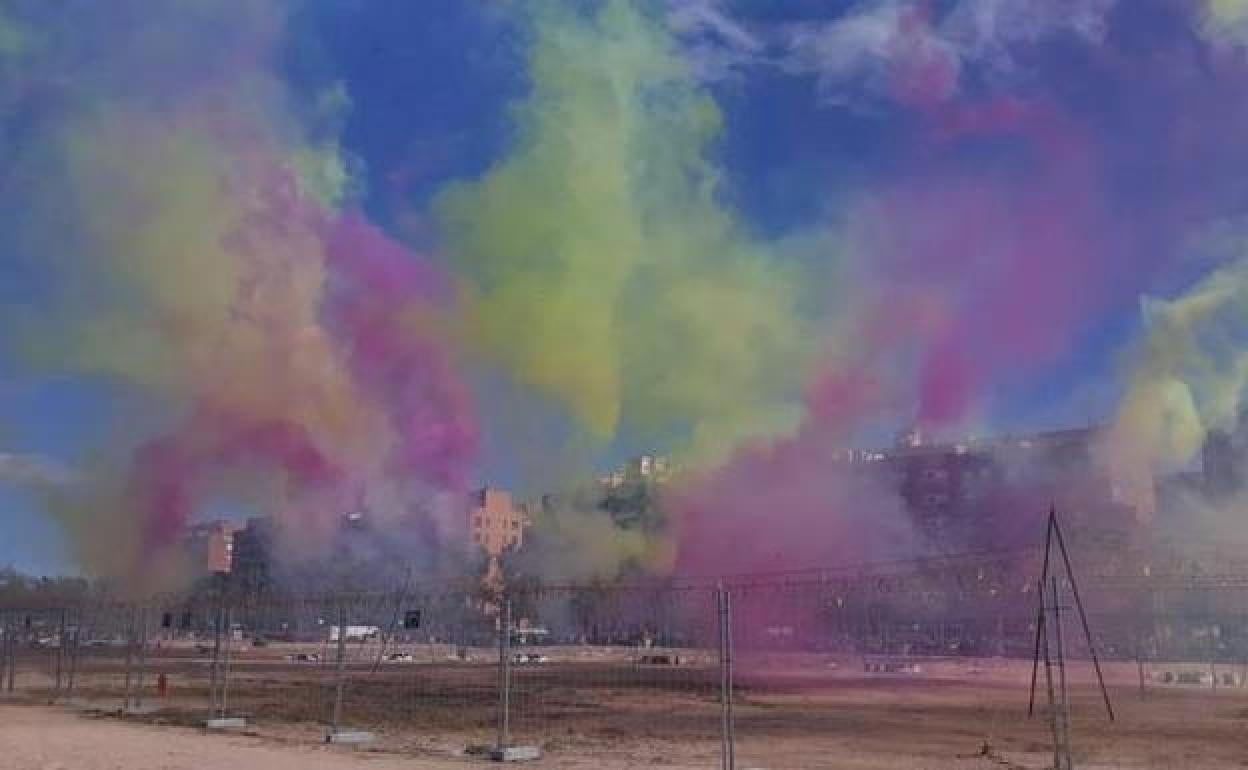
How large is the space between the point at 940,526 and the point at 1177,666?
2985cm

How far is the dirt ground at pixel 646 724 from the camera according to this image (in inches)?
1015

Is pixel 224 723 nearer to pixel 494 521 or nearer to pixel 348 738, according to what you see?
pixel 348 738

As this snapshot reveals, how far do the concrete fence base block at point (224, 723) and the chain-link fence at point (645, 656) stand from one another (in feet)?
2.87

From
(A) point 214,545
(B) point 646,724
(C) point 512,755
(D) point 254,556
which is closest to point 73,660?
(B) point 646,724

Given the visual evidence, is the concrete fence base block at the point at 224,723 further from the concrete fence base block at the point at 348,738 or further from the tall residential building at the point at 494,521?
the tall residential building at the point at 494,521

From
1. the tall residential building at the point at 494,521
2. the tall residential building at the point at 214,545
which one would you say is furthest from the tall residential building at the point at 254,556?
the tall residential building at the point at 494,521

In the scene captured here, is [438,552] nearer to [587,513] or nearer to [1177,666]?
[587,513]

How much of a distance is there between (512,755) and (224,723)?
11319 millimetres

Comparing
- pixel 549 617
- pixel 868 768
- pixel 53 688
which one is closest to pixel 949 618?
pixel 549 617

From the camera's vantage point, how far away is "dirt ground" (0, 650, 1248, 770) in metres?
25.8

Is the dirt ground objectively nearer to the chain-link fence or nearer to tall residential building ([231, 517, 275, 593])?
the chain-link fence

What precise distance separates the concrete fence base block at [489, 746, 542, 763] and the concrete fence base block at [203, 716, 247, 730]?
10.3 meters

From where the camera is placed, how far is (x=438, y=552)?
117m

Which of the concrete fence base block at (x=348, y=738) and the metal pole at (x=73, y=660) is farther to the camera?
the metal pole at (x=73, y=660)
